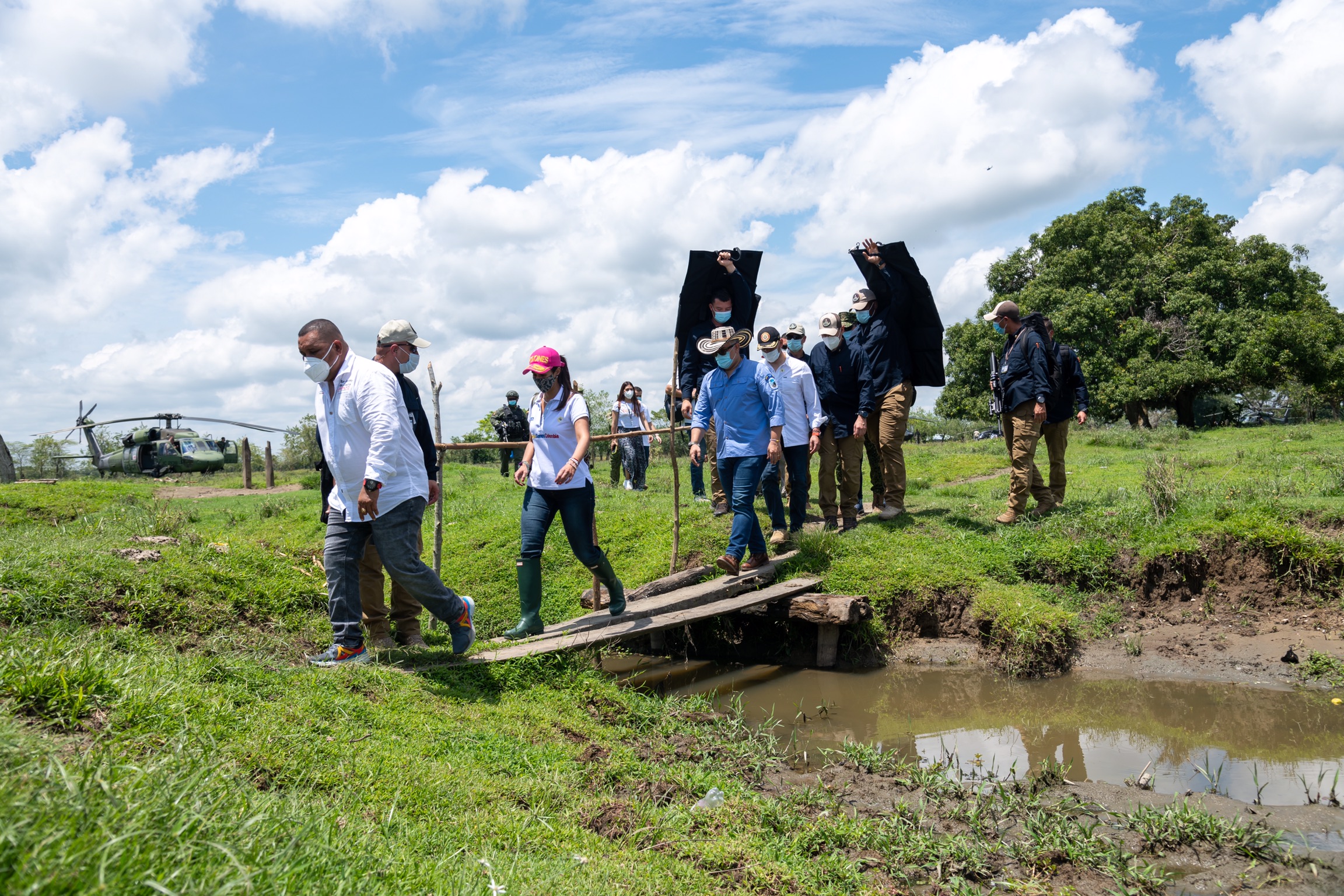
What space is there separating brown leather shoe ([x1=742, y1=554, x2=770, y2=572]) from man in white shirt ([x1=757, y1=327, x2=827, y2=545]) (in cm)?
77

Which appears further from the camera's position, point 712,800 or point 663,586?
point 663,586

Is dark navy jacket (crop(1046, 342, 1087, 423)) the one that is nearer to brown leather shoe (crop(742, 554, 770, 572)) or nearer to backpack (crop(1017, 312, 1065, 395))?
backpack (crop(1017, 312, 1065, 395))

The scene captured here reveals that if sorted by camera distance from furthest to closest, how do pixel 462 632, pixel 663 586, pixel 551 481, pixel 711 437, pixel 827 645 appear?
pixel 711 437, pixel 663 586, pixel 827 645, pixel 551 481, pixel 462 632

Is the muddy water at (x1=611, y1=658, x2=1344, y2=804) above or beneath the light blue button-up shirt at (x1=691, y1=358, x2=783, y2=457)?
beneath

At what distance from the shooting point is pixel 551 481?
221 inches

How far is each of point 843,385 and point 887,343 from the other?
2.15ft

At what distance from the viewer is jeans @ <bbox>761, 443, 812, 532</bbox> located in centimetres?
822

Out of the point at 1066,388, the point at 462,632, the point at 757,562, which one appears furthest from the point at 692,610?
the point at 1066,388

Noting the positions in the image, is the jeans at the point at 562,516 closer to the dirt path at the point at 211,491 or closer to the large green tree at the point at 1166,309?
the dirt path at the point at 211,491

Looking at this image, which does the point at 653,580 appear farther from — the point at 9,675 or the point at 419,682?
the point at 9,675

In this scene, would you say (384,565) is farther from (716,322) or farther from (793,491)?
(793,491)

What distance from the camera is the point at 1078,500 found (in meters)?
8.68

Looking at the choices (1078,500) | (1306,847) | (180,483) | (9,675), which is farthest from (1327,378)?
(180,483)

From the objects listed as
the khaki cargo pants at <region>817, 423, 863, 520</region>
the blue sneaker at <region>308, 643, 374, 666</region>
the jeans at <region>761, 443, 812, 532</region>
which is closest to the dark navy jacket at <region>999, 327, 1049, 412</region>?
the khaki cargo pants at <region>817, 423, 863, 520</region>
